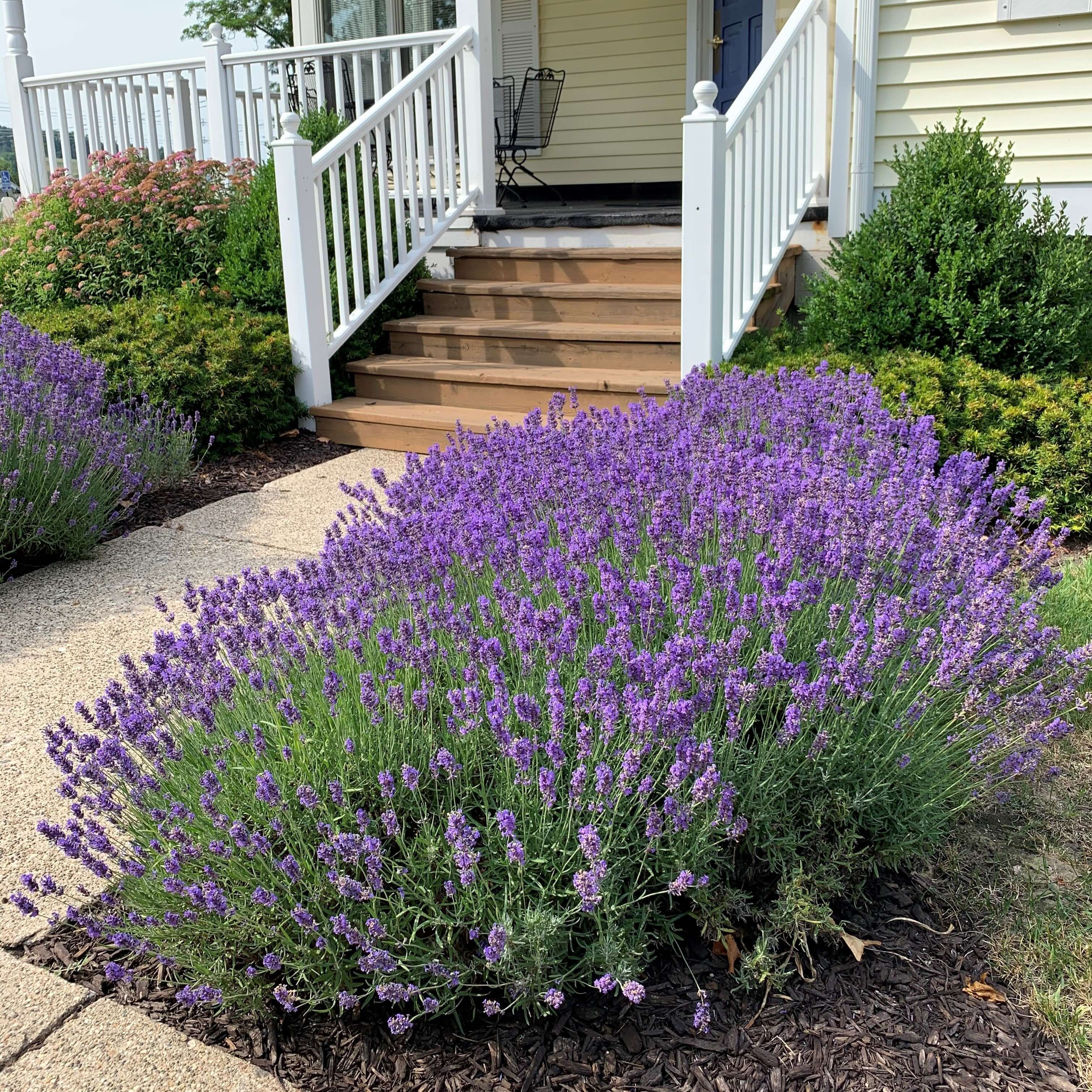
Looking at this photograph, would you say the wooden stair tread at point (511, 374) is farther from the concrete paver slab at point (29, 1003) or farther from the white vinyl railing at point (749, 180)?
the concrete paver slab at point (29, 1003)

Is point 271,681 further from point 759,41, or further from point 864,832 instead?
point 759,41

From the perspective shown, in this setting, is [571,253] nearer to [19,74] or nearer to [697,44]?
[697,44]

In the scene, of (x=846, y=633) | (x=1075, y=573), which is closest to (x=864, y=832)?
(x=846, y=633)

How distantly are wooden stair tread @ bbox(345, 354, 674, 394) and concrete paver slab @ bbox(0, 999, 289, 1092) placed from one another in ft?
14.6

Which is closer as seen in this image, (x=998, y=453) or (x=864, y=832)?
(x=864, y=832)

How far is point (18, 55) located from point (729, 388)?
949 cm

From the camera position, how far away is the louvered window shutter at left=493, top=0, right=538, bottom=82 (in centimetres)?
1104

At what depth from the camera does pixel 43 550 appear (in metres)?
4.86

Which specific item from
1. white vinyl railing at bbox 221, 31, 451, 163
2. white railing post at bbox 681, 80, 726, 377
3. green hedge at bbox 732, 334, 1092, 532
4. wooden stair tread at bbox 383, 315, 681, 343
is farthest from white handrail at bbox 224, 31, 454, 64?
green hedge at bbox 732, 334, 1092, 532

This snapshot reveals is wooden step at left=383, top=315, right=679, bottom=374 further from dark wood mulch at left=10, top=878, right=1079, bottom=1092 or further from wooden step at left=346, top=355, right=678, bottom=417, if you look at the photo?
dark wood mulch at left=10, top=878, right=1079, bottom=1092

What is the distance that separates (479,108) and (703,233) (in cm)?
302

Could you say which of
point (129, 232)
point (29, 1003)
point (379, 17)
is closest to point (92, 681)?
point (29, 1003)

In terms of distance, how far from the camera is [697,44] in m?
10.3

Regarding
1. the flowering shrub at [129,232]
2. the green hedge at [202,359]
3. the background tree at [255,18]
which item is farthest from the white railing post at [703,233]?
the background tree at [255,18]
